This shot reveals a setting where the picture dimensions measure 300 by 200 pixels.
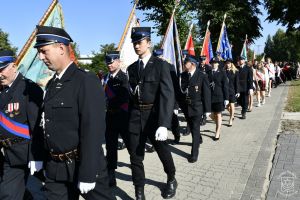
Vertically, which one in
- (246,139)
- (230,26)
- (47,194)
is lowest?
(246,139)

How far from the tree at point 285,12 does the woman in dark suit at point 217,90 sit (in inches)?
979

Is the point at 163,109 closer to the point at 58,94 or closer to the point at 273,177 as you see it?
the point at 58,94

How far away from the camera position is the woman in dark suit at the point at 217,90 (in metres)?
8.84

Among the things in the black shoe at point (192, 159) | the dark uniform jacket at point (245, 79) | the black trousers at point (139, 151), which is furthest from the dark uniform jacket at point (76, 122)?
the dark uniform jacket at point (245, 79)

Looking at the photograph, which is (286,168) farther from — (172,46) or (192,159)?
(172,46)

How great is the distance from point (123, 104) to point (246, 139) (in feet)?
12.2

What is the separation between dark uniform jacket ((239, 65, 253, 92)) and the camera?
11.9 m

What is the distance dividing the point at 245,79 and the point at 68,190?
31.7 feet

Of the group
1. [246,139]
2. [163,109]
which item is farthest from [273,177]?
[246,139]

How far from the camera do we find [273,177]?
549cm

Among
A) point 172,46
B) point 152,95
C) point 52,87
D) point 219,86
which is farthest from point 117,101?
point 172,46

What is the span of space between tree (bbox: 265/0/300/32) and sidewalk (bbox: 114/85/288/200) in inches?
992

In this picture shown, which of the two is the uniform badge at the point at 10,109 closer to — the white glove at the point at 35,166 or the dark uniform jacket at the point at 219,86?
the white glove at the point at 35,166

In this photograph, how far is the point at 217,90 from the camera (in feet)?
29.9
